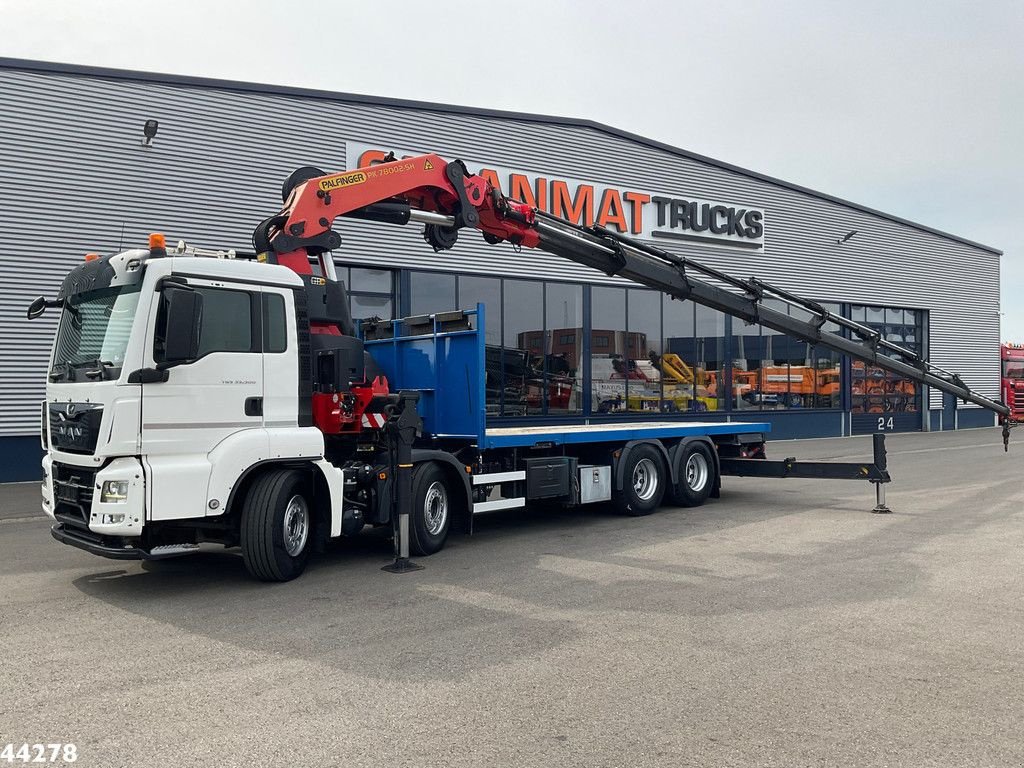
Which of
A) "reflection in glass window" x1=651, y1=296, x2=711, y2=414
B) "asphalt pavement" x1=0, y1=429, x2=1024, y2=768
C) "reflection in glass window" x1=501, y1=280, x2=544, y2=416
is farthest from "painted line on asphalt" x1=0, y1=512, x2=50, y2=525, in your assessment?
"reflection in glass window" x1=651, y1=296, x2=711, y2=414

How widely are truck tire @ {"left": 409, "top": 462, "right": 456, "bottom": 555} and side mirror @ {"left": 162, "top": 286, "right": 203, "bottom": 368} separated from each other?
2.81 m

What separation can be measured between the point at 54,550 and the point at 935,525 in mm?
10605

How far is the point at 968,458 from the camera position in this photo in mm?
21547

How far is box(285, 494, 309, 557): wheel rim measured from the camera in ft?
26.3

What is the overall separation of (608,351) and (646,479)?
11.9m

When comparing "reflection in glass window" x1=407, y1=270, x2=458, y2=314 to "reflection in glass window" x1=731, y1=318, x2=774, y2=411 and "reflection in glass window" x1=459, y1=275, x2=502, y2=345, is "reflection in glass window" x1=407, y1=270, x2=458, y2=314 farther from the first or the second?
"reflection in glass window" x1=731, y1=318, x2=774, y2=411

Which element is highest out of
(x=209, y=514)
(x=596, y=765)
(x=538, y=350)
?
(x=538, y=350)

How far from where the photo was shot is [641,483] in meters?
12.6

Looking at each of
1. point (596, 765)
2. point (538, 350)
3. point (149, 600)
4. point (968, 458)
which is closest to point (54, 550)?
point (149, 600)

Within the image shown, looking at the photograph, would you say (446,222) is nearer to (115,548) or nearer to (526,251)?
(115,548)

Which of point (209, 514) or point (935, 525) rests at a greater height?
point (209, 514)

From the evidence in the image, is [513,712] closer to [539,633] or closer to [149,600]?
[539,633]

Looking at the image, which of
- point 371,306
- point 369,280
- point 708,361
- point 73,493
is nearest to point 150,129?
point 369,280

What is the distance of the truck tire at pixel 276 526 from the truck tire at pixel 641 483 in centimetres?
517
